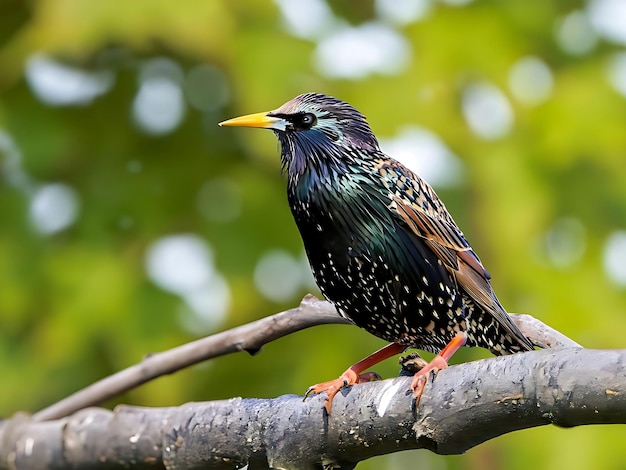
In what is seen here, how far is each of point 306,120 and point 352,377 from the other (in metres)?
0.75

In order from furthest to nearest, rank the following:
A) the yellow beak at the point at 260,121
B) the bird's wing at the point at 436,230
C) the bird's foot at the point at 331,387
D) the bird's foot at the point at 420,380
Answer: the bird's wing at the point at 436,230 < the yellow beak at the point at 260,121 < the bird's foot at the point at 331,387 < the bird's foot at the point at 420,380

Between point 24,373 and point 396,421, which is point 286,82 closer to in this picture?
point 24,373

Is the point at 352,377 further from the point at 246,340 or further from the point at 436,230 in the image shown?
the point at 436,230

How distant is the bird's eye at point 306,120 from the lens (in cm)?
319

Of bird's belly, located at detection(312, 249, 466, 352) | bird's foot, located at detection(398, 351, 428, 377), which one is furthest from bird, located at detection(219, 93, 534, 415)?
bird's foot, located at detection(398, 351, 428, 377)

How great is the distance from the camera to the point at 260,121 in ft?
9.93

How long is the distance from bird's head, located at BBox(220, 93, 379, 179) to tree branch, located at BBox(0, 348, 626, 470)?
2.31ft

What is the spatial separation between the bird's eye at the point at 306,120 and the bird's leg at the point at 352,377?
2.28 feet

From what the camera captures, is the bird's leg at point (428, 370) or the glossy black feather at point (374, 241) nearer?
the bird's leg at point (428, 370)

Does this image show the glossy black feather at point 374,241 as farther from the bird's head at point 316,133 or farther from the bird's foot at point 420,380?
the bird's foot at point 420,380

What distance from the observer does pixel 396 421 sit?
2.46m

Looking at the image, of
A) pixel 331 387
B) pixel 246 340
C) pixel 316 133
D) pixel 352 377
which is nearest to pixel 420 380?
pixel 331 387

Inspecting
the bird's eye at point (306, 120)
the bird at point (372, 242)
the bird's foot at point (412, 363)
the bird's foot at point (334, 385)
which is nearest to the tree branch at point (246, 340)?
the bird at point (372, 242)

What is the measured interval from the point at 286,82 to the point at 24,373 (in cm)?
197
